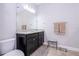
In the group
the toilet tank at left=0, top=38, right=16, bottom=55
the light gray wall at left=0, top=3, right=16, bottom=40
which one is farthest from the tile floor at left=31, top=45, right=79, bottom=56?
the light gray wall at left=0, top=3, right=16, bottom=40

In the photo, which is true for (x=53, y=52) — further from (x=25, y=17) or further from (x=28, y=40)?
(x=25, y=17)

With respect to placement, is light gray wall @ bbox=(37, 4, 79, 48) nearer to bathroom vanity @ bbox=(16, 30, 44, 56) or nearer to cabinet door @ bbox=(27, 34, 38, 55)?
bathroom vanity @ bbox=(16, 30, 44, 56)

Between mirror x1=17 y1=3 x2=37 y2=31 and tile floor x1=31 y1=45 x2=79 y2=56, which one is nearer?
tile floor x1=31 y1=45 x2=79 y2=56

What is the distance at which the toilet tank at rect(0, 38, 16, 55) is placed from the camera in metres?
1.76

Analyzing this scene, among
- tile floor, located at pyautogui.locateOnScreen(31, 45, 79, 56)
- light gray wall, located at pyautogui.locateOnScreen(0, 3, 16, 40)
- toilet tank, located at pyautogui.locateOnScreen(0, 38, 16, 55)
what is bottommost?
tile floor, located at pyautogui.locateOnScreen(31, 45, 79, 56)

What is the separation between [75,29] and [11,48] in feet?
4.39

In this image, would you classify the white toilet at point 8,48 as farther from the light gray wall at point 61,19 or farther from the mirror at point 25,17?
the light gray wall at point 61,19

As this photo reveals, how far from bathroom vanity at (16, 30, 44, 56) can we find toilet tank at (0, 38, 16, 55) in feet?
0.41

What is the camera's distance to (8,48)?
1.86 meters

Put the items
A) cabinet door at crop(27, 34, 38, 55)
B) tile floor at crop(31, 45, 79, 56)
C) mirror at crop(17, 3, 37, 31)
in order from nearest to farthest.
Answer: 1. tile floor at crop(31, 45, 79, 56)
2. mirror at crop(17, 3, 37, 31)
3. cabinet door at crop(27, 34, 38, 55)

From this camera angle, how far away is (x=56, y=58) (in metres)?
1.55

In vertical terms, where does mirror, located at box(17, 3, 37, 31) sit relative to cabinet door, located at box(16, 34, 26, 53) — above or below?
above

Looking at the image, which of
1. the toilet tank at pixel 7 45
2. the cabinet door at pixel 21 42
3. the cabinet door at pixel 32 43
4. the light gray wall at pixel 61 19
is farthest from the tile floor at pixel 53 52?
the toilet tank at pixel 7 45

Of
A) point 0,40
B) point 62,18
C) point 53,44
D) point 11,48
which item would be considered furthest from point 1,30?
point 62,18
